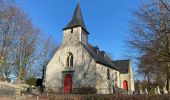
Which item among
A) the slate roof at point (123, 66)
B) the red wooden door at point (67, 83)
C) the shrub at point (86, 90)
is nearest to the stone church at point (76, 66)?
the red wooden door at point (67, 83)

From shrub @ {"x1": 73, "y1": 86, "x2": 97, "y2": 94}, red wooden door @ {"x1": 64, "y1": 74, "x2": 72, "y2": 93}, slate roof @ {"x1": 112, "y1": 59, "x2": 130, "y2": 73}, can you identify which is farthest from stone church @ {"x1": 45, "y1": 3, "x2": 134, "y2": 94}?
slate roof @ {"x1": 112, "y1": 59, "x2": 130, "y2": 73}

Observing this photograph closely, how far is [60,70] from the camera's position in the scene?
35.8 m

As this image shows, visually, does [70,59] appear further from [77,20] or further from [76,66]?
[77,20]

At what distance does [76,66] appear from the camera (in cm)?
3447

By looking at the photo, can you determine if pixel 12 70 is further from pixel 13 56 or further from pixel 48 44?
pixel 48 44

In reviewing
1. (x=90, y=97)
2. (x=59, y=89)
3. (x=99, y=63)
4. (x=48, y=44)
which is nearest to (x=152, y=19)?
(x=90, y=97)

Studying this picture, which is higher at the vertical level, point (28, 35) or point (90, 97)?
point (28, 35)

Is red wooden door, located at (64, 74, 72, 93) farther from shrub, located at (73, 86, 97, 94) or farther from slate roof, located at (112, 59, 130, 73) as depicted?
slate roof, located at (112, 59, 130, 73)

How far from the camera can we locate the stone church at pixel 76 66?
108 ft

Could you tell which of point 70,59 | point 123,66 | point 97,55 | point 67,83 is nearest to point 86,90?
point 67,83

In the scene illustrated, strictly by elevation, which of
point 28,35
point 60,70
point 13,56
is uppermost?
point 28,35

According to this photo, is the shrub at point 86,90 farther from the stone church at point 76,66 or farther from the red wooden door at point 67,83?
the red wooden door at point 67,83

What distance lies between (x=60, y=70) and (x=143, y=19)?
71.5 ft

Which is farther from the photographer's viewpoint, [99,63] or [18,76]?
[18,76]
